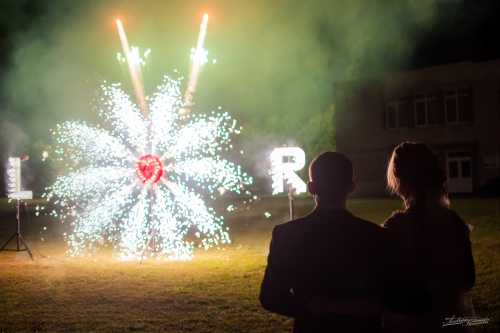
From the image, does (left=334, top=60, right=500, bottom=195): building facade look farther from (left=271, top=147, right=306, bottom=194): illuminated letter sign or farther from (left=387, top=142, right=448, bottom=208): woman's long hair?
(left=387, top=142, right=448, bottom=208): woman's long hair

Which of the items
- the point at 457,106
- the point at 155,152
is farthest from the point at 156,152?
the point at 457,106

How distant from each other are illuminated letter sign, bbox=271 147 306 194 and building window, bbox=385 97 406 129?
2255 centimetres

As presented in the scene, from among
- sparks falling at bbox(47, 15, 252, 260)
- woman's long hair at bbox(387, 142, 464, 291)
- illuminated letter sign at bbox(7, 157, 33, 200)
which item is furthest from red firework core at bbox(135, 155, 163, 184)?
woman's long hair at bbox(387, 142, 464, 291)

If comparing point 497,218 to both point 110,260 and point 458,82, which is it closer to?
point 110,260

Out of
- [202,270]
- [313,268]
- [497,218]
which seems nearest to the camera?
[313,268]

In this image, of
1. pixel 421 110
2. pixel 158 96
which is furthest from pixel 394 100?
pixel 158 96

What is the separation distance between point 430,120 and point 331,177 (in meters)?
28.7

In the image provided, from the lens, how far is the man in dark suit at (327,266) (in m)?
2.07

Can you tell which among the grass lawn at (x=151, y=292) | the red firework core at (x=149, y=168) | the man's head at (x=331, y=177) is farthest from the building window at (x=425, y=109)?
the man's head at (x=331, y=177)

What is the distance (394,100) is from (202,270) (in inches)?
941

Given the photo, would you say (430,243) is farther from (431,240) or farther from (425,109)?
(425,109)

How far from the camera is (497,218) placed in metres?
13.9

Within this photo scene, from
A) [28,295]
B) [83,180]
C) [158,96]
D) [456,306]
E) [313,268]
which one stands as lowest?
[28,295]

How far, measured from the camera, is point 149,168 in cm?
980
